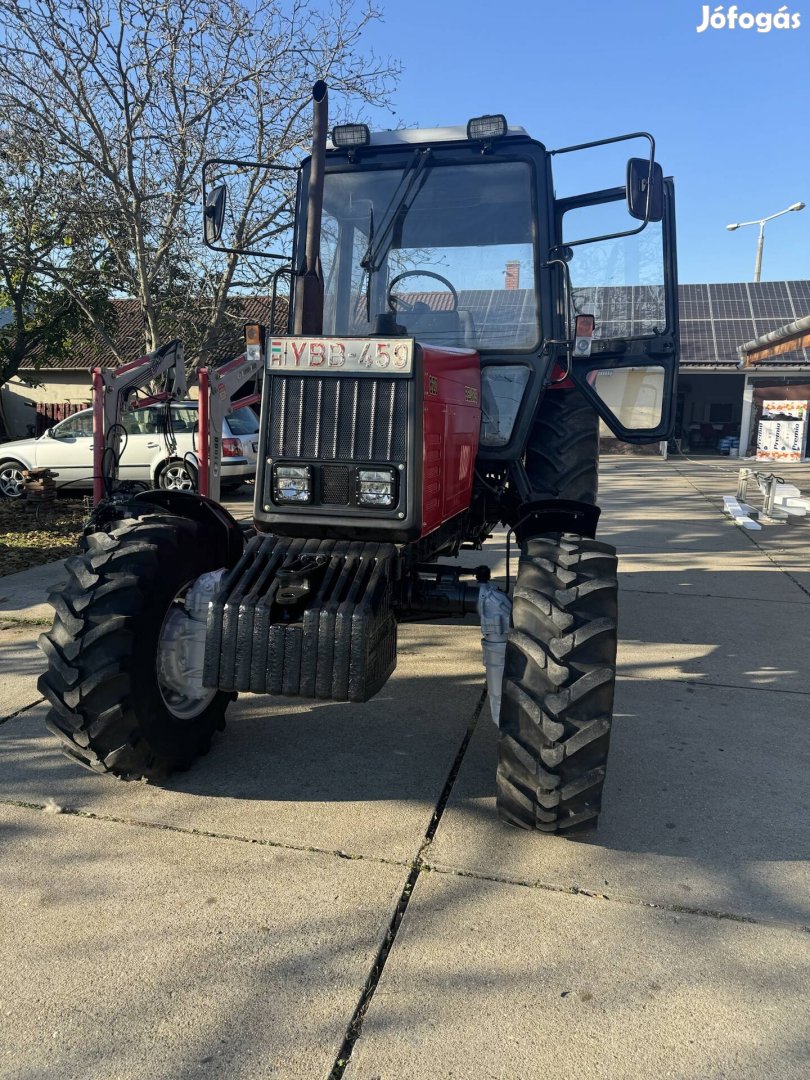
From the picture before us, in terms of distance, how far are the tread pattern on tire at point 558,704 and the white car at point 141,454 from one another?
385 inches

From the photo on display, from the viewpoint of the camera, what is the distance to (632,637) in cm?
570

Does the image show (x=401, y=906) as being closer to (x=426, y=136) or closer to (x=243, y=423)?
(x=426, y=136)

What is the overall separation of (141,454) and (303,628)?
10460 mm

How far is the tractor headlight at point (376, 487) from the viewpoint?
3.00m

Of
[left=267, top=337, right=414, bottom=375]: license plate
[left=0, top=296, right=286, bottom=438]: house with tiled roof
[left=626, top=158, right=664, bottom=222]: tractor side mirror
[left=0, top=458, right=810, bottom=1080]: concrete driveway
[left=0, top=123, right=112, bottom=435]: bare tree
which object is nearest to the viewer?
[left=0, top=458, right=810, bottom=1080]: concrete driveway

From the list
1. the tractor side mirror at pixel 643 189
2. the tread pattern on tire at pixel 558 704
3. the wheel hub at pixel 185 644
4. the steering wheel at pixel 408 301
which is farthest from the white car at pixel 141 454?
the tread pattern on tire at pixel 558 704

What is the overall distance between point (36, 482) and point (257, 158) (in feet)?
18.8

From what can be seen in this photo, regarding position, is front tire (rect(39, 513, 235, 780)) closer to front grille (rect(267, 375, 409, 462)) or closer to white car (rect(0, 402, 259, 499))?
front grille (rect(267, 375, 409, 462))

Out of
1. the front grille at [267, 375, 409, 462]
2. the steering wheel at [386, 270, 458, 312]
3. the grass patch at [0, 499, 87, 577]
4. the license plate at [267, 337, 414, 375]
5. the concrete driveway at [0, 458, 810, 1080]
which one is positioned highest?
the steering wheel at [386, 270, 458, 312]

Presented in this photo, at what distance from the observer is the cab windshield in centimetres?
429

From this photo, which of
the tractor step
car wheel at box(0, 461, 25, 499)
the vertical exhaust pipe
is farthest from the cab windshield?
car wheel at box(0, 461, 25, 499)

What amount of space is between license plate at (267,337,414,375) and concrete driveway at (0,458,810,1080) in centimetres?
173

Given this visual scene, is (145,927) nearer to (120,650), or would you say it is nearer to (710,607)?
(120,650)

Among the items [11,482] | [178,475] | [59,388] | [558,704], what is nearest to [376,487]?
[558,704]
